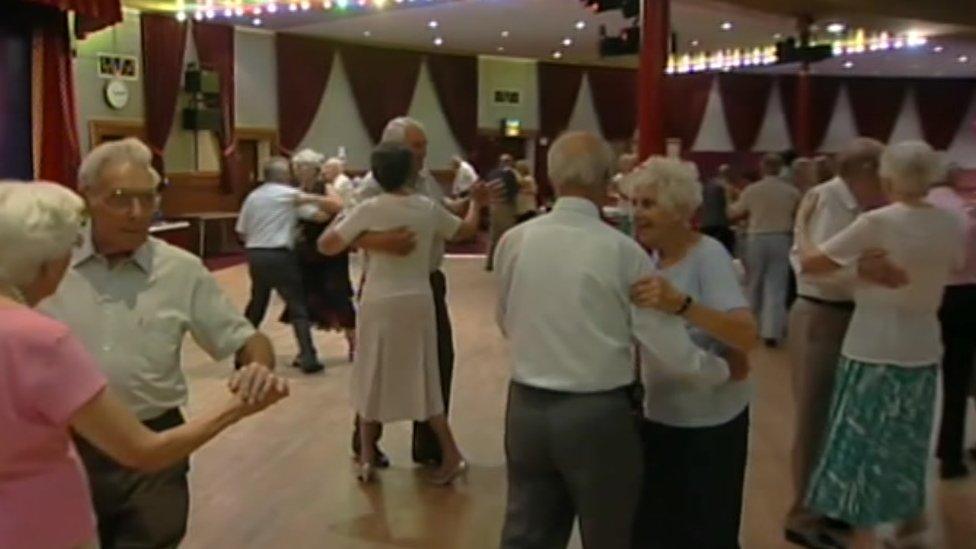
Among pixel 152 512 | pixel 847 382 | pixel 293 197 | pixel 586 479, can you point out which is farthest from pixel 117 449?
pixel 293 197

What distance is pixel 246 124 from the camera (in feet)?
50.8

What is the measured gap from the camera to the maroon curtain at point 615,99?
2108 cm

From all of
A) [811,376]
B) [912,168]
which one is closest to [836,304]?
[811,376]

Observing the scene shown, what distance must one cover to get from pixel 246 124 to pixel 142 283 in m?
13.8

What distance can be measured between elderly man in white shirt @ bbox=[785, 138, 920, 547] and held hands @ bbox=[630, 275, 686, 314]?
1091 millimetres

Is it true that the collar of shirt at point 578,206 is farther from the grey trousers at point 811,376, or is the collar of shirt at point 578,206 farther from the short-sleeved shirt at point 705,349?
the grey trousers at point 811,376

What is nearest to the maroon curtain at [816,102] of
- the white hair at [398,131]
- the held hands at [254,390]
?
the white hair at [398,131]

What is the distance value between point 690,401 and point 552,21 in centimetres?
1336

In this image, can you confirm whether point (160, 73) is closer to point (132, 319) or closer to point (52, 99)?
point (52, 99)

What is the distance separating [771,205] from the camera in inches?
301

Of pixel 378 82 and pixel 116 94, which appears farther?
pixel 378 82

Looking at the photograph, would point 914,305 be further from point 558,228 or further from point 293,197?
point 293,197

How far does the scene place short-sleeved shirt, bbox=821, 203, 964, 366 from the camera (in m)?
3.09

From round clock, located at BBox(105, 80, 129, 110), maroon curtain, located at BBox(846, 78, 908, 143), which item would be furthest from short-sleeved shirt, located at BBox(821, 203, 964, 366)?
maroon curtain, located at BBox(846, 78, 908, 143)
